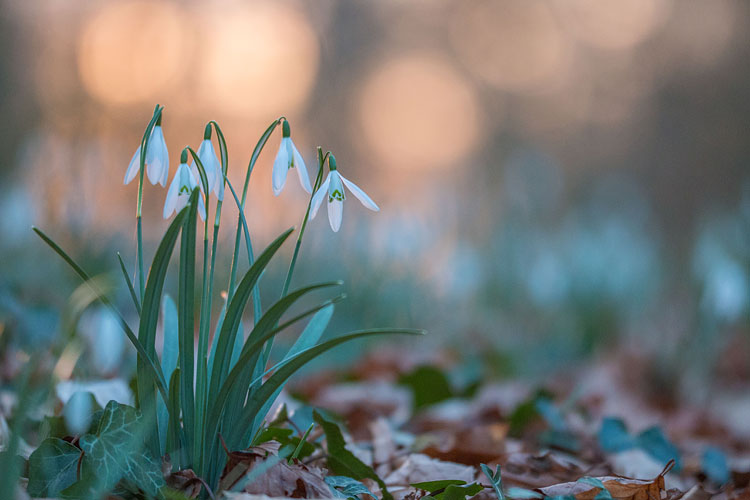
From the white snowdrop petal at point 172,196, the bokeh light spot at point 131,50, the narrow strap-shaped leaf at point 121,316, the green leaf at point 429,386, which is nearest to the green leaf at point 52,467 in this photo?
the narrow strap-shaped leaf at point 121,316

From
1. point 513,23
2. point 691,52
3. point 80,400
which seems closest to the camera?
point 80,400

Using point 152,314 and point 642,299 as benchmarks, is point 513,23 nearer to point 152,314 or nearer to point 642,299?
point 642,299

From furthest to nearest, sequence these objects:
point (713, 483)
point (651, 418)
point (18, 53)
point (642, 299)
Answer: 1. point (18, 53)
2. point (642, 299)
3. point (651, 418)
4. point (713, 483)

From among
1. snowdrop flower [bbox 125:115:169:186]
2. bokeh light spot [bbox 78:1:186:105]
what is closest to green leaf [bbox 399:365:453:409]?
snowdrop flower [bbox 125:115:169:186]

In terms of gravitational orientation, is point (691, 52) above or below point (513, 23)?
below

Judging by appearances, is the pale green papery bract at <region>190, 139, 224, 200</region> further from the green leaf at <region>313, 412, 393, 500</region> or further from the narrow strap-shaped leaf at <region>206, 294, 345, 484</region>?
the green leaf at <region>313, 412, 393, 500</region>

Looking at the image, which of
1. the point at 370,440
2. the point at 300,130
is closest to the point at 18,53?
the point at 300,130
